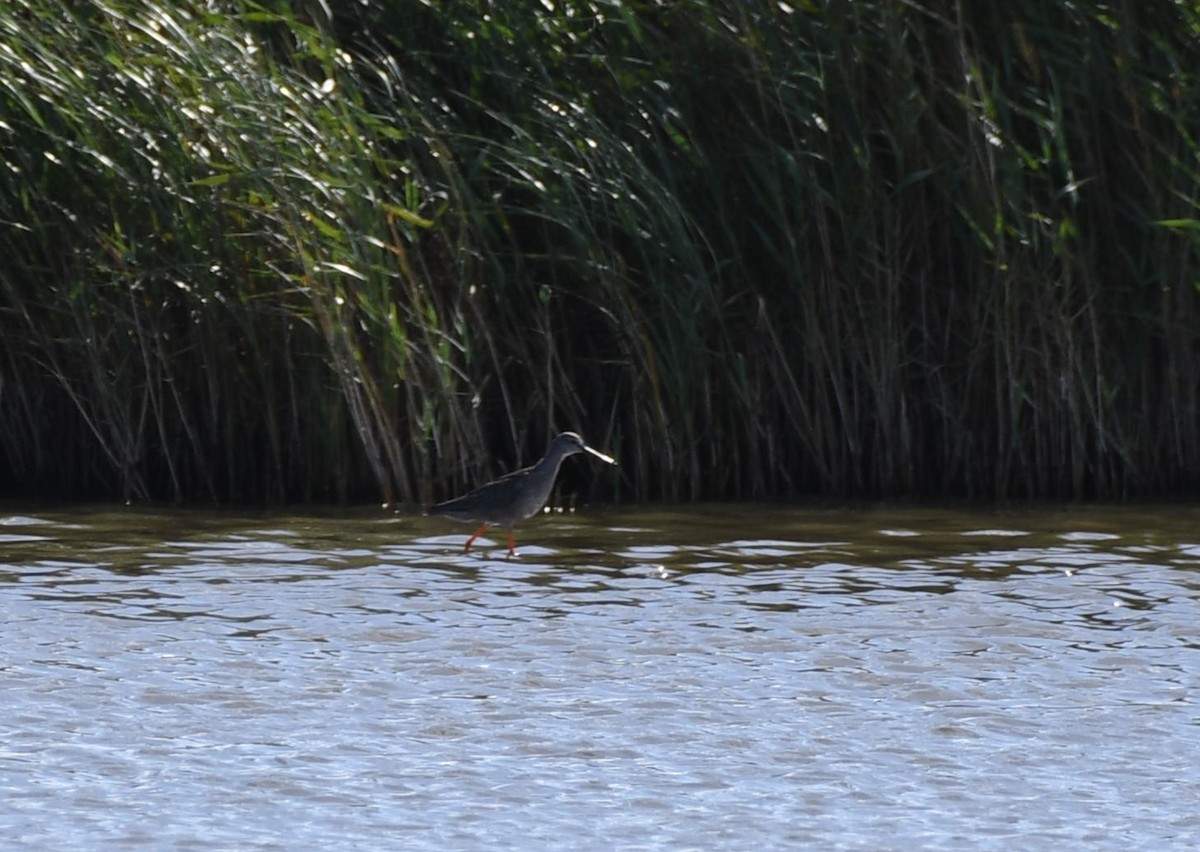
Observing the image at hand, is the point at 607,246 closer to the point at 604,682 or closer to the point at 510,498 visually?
the point at 510,498

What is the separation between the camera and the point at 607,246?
1010 cm

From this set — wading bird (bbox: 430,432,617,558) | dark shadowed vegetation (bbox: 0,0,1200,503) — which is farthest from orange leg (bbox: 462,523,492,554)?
dark shadowed vegetation (bbox: 0,0,1200,503)

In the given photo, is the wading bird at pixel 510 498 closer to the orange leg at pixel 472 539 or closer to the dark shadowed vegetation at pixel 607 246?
the orange leg at pixel 472 539

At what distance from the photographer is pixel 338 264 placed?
966 centimetres

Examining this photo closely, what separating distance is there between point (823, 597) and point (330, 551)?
2.20 m

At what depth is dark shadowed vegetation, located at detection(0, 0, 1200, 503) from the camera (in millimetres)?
9664

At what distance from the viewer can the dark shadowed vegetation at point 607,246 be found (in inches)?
380

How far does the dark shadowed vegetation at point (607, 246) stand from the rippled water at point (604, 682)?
0.51m

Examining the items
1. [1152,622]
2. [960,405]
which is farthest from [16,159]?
[1152,622]

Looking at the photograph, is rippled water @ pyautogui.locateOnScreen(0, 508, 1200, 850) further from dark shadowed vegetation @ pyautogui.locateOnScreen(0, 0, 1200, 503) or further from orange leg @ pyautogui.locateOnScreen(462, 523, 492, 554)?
dark shadowed vegetation @ pyautogui.locateOnScreen(0, 0, 1200, 503)

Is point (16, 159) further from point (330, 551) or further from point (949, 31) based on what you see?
point (949, 31)

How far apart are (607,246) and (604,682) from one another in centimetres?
372

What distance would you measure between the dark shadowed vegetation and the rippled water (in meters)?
0.51

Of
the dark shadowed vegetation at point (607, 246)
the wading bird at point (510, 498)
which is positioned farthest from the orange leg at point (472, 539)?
the dark shadowed vegetation at point (607, 246)
